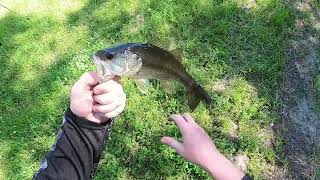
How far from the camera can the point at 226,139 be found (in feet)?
15.8

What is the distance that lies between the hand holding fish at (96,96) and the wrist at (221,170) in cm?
65

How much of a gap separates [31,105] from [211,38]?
7.09 ft

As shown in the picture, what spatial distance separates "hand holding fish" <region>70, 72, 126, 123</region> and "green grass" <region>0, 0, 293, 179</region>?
75.4 inches

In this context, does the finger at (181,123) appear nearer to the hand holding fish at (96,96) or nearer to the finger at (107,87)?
the hand holding fish at (96,96)

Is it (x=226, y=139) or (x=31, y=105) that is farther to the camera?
(x=31, y=105)

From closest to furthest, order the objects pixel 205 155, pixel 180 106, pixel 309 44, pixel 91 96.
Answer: pixel 91 96
pixel 205 155
pixel 180 106
pixel 309 44

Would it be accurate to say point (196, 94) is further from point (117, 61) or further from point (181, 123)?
point (117, 61)

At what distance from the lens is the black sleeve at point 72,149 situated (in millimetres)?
2945

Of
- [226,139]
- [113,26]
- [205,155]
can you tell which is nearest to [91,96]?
[205,155]

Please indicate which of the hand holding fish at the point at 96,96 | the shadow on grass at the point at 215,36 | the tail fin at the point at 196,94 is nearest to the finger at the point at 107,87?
the hand holding fish at the point at 96,96

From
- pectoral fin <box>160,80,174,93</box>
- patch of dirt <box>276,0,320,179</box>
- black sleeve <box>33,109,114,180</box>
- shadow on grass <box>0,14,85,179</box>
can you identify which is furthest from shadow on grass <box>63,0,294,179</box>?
black sleeve <box>33,109,114,180</box>

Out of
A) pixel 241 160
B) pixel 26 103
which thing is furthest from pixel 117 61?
pixel 26 103

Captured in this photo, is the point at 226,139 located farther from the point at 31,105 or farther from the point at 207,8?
the point at 31,105

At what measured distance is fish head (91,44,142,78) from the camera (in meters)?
2.50
